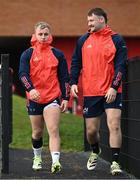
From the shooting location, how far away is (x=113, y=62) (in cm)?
770

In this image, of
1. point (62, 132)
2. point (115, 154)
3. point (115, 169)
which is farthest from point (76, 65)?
point (62, 132)

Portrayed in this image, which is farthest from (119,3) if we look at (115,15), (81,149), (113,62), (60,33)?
(113,62)

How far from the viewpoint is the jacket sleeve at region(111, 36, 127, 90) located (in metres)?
7.51

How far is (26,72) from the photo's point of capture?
7.78m

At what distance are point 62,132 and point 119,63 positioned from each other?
6.95 meters

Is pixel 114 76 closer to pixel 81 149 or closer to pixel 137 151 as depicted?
pixel 137 151

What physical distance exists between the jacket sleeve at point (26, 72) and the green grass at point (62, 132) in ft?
14.5

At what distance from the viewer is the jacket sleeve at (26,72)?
7.72 metres

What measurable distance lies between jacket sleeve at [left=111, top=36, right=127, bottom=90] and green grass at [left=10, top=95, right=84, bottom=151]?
4586mm

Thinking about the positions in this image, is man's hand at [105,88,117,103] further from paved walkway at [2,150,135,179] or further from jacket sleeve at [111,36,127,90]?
paved walkway at [2,150,135,179]

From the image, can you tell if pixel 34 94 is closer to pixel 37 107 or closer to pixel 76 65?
pixel 37 107

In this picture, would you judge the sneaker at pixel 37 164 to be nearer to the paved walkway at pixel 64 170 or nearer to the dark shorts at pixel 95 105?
the paved walkway at pixel 64 170

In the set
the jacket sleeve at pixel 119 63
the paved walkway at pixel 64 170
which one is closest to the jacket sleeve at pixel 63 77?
the jacket sleeve at pixel 119 63

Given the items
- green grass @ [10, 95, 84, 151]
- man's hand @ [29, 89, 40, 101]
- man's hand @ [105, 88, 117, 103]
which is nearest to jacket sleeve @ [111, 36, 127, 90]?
man's hand @ [105, 88, 117, 103]
